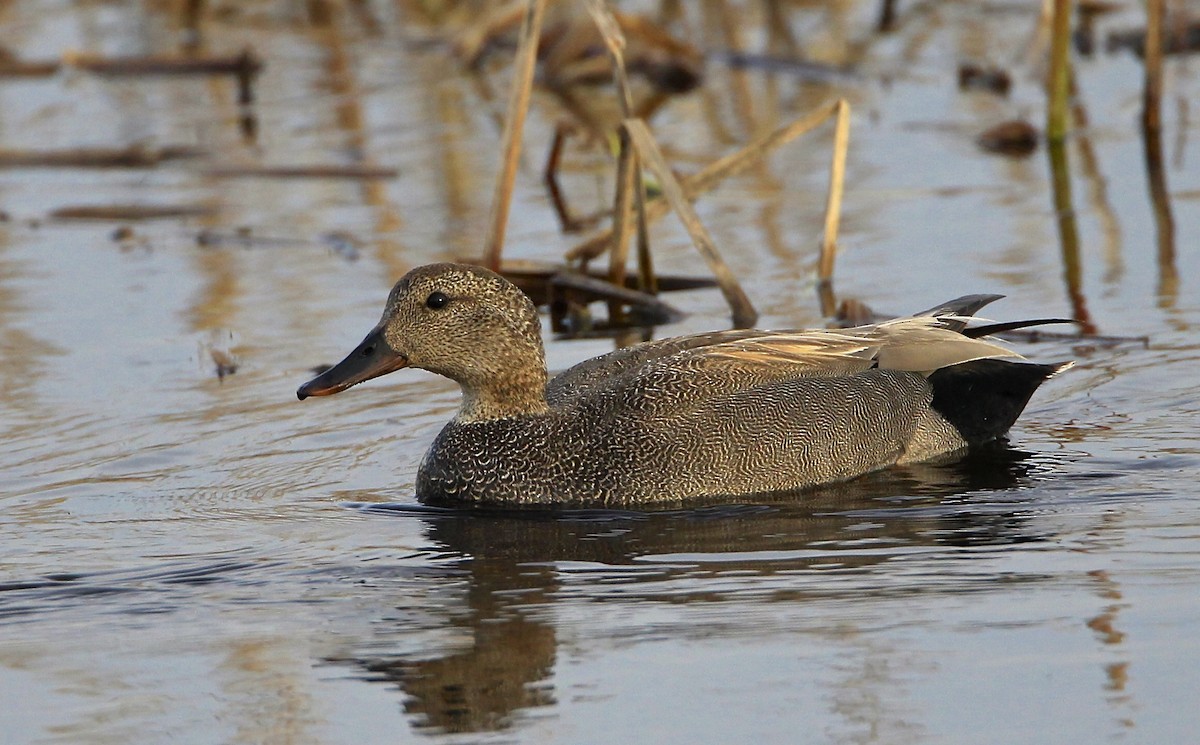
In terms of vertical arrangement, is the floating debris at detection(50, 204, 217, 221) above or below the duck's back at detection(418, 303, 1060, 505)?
above

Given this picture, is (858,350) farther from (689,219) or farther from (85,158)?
(85,158)

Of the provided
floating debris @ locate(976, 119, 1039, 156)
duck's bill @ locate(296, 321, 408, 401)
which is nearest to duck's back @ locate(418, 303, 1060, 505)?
duck's bill @ locate(296, 321, 408, 401)

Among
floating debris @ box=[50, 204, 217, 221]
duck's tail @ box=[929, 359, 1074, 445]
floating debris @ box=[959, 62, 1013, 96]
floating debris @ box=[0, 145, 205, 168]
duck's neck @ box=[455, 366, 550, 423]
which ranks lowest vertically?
duck's tail @ box=[929, 359, 1074, 445]

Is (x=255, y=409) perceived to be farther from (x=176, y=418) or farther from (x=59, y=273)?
(x=59, y=273)

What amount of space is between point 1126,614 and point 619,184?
4.56 m

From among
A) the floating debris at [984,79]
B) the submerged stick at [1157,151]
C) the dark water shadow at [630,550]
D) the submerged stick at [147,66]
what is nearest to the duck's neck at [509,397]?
the dark water shadow at [630,550]

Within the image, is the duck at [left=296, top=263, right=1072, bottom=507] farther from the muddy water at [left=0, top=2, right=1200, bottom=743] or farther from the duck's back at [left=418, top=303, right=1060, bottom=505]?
the muddy water at [left=0, top=2, right=1200, bottom=743]

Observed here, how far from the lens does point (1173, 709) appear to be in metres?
4.85

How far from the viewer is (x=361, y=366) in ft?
24.3

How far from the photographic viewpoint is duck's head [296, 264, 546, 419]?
293 inches

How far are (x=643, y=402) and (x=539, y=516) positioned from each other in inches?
23.5

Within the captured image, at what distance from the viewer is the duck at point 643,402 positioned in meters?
7.32

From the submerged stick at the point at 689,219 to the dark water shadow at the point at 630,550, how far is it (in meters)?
1.85

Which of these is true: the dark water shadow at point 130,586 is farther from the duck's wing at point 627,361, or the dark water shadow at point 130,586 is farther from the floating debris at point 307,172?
the floating debris at point 307,172
